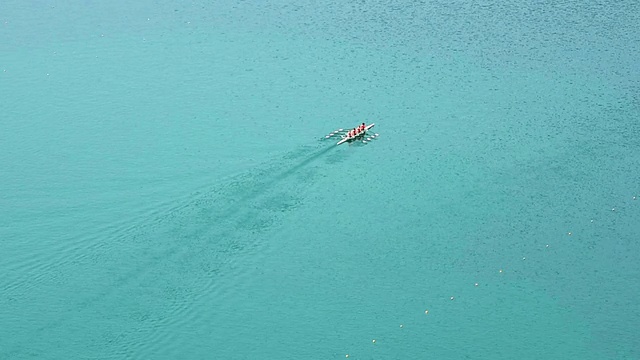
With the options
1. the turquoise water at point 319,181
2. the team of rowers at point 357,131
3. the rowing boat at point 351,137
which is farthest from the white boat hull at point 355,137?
the turquoise water at point 319,181

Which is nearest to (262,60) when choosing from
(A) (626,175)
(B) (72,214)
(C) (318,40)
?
(C) (318,40)

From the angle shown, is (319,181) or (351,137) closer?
(319,181)

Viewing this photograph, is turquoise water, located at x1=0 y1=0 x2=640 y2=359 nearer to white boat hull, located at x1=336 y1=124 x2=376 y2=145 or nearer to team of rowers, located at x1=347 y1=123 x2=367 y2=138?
white boat hull, located at x1=336 y1=124 x2=376 y2=145

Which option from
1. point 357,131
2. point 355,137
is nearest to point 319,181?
point 355,137

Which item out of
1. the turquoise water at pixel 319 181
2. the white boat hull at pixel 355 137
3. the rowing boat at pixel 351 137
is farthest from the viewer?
the rowing boat at pixel 351 137

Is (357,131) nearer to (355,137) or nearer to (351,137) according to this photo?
(355,137)

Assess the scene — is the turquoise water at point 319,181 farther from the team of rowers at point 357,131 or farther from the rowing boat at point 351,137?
the team of rowers at point 357,131

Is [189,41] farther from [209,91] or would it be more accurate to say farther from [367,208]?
[367,208]

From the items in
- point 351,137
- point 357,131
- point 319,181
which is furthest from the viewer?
point 357,131

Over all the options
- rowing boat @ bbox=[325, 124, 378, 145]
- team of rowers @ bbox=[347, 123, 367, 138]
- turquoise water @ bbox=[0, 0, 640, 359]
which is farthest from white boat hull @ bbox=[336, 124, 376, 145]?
turquoise water @ bbox=[0, 0, 640, 359]
